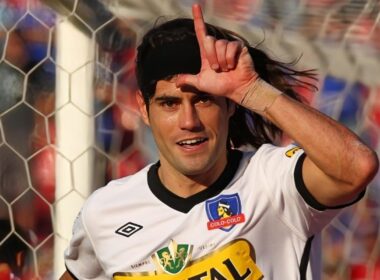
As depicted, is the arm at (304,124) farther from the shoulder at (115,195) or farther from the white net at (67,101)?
the white net at (67,101)

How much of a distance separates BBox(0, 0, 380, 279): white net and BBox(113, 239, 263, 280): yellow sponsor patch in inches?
26.3

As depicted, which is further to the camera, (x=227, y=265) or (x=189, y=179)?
(x=189, y=179)

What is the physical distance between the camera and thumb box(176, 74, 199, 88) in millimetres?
1758

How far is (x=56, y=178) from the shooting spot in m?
2.46

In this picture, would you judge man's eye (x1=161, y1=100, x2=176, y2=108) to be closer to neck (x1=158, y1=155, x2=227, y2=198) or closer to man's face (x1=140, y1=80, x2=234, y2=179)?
man's face (x1=140, y1=80, x2=234, y2=179)

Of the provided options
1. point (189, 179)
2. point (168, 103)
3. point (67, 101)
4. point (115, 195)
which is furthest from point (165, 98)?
point (67, 101)

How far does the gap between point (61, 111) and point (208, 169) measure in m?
0.67

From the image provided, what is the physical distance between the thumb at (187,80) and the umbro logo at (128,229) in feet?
0.98

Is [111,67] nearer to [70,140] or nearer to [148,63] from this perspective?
[70,140]

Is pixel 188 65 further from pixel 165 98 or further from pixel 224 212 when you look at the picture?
pixel 224 212

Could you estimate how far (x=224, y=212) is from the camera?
73.0 inches

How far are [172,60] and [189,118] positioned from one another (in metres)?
0.14

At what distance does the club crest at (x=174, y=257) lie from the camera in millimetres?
1841

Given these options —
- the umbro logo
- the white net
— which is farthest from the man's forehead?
the white net
